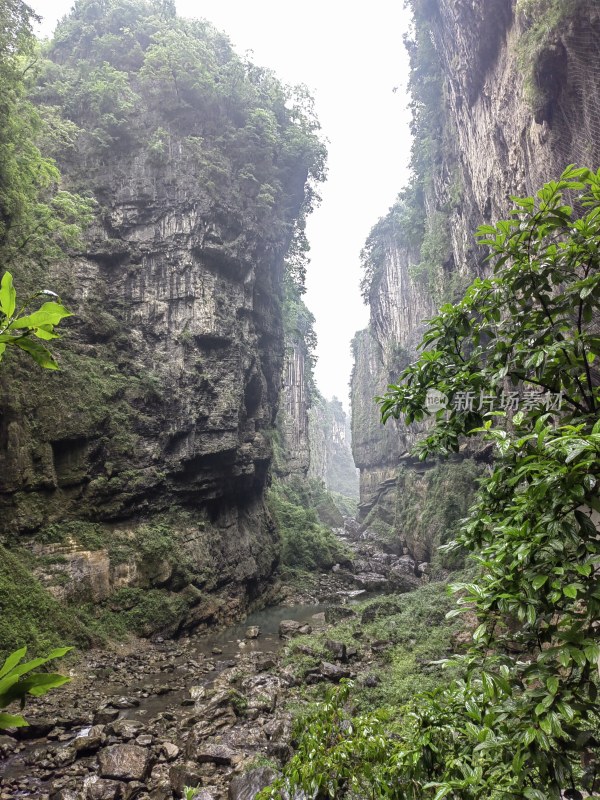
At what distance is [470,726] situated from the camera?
1689 mm

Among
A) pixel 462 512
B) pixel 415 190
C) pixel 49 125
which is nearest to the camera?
pixel 49 125

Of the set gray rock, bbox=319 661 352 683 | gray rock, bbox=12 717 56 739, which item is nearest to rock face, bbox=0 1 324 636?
gray rock, bbox=12 717 56 739

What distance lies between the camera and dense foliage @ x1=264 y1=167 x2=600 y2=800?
5.24 feet

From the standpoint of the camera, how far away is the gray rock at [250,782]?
16.1 feet

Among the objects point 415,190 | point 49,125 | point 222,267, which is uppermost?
point 415,190

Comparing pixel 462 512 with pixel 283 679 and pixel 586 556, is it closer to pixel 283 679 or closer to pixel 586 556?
pixel 283 679

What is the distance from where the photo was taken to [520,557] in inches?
62.9

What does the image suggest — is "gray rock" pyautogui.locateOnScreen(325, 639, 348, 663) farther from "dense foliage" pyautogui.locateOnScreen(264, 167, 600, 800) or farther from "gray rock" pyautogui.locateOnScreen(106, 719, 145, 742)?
"dense foliage" pyautogui.locateOnScreen(264, 167, 600, 800)

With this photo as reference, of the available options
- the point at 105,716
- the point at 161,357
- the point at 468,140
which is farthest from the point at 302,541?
the point at 468,140

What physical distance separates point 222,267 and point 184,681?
14.1m

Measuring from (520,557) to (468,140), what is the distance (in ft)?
59.9

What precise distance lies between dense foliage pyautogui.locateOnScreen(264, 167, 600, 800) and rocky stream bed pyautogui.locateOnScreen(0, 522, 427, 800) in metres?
3.42

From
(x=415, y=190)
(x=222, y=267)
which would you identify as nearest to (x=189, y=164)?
(x=222, y=267)

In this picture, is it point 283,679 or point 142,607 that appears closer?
point 283,679
